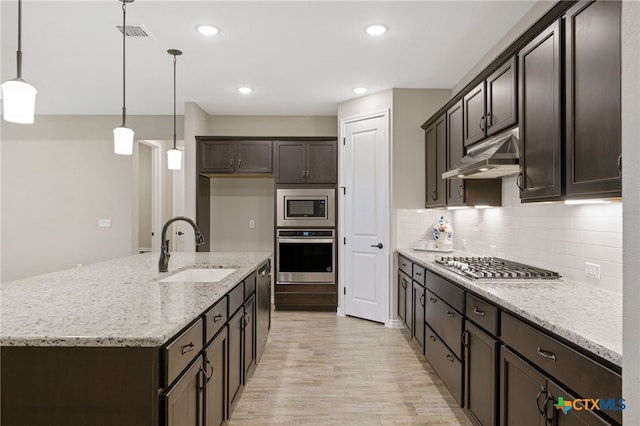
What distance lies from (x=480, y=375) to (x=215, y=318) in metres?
1.45

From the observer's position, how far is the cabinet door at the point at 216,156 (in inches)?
199

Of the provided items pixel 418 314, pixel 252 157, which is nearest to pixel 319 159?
pixel 252 157

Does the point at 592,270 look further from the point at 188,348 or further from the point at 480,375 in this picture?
the point at 188,348

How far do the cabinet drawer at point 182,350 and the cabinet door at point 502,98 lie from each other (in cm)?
219

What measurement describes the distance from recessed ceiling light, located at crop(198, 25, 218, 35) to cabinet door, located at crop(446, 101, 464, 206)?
2.17 metres

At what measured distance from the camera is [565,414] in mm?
1256

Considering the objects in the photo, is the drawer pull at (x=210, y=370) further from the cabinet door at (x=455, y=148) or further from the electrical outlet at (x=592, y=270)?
the cabinet door at (x=455, y=148)

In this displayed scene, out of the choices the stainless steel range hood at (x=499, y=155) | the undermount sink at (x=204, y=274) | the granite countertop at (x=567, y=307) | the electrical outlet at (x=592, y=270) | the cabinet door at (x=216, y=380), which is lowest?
the cabinet door at (x=216, y=380)

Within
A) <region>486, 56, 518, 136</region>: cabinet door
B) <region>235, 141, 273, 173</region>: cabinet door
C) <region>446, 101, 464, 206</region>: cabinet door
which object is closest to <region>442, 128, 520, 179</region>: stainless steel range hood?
<region>486, 56, 518, 136</region>: cabinet door

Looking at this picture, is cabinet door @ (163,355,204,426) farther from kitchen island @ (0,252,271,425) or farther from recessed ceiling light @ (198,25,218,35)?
recessed ceiling light @ (198,25,218,35)

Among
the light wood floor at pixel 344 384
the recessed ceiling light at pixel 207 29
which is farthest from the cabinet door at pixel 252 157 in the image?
the light wood floor at pixel 344 384

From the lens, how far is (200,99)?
4.84 meters

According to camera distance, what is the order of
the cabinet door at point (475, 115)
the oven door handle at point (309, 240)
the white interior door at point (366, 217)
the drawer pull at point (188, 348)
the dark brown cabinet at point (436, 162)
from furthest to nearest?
1. the oven door handle at point (309, 240)
2. the white interior door at point (366, 217)
3. the dark brown cabinet at point (436, 162)
4. the cabinet door at point (475, 115)
5. the drawer pull at point (188, 348)

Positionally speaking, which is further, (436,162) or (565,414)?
(436,162)
